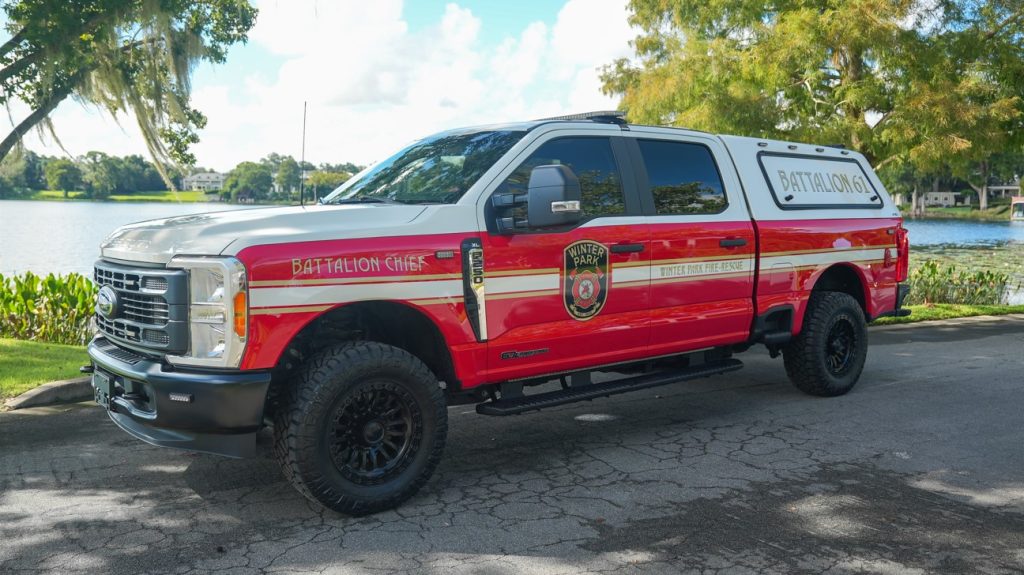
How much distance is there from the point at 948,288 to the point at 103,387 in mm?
15254

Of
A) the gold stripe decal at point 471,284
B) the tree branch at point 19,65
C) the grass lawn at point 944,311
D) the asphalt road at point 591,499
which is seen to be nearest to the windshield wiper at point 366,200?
the gold stripe decal at point 471,284

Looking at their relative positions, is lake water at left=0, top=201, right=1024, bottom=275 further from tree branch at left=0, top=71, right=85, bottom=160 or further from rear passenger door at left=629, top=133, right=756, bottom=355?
rear passenger door at left=629, top=133, right=756, bottom=355

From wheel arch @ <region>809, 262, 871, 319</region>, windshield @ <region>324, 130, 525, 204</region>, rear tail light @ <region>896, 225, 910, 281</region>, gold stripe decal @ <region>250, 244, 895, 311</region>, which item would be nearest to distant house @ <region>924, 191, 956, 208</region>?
rear tail light @ <region>896, 225, 910, 281</region>

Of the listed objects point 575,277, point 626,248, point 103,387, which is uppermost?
point 626,248

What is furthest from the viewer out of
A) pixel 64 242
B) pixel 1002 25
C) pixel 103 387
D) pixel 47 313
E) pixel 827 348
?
pixel 64 242

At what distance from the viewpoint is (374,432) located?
4648mm

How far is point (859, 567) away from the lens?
394 cm

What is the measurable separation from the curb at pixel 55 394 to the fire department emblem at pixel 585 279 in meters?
4.29

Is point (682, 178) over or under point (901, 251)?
over

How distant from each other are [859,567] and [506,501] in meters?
1.82

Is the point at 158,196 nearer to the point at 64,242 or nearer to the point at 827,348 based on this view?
the point at 64,242

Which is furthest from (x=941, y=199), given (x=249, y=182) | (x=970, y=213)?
(x=249, y=182)

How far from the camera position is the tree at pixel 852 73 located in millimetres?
11484

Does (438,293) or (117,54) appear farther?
(117,54)
